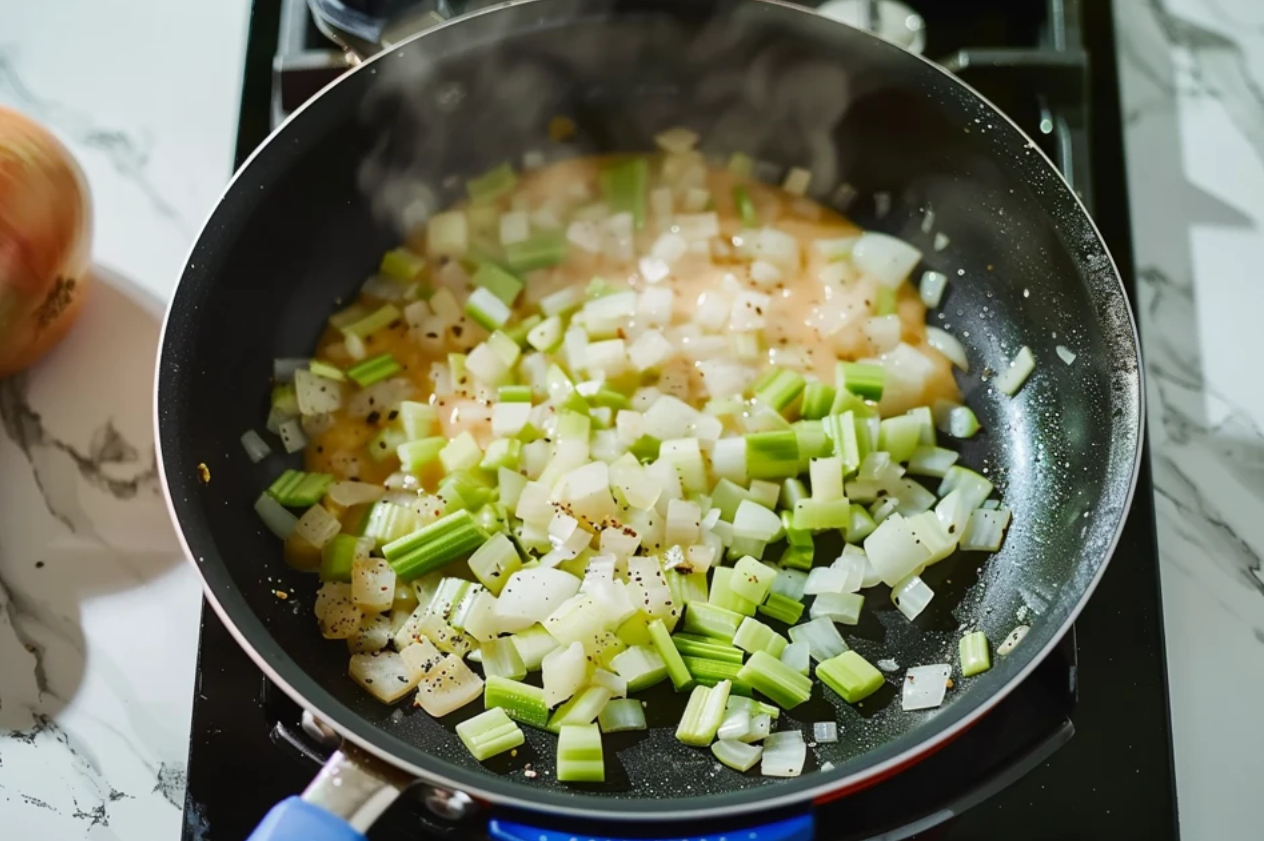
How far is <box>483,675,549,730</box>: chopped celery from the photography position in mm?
989

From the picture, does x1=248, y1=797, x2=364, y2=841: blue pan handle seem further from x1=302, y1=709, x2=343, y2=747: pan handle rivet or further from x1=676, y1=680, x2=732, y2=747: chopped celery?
x1=676, y1=680, x2=732, y2=747: chopped celery

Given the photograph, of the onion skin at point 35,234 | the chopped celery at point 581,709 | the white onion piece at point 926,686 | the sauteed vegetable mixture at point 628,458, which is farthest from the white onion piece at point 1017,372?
the onion skin at point 35,234

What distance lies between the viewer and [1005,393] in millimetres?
1182

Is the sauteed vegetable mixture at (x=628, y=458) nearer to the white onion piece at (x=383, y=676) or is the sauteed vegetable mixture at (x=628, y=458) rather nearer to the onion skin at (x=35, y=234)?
the white onion piece at (x=383, y=676)

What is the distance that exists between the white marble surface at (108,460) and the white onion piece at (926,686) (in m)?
0.67

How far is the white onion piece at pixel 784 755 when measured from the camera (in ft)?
3.16

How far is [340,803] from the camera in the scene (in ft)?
2.61

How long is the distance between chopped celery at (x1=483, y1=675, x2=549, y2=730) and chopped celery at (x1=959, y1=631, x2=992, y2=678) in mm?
389

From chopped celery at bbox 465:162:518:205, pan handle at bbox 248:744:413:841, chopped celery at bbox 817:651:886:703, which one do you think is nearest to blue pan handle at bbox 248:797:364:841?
pan handle at bbox 248:744:413:841

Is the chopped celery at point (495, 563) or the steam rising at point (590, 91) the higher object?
the steam rising at point (590, 91)

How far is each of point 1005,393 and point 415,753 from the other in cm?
73

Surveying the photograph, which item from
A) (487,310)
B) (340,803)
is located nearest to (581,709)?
(340,803)

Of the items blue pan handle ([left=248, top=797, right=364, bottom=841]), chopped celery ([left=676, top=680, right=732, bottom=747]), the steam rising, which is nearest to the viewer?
blue pan handle ([left=248, top=797, right=364, bottom=841])

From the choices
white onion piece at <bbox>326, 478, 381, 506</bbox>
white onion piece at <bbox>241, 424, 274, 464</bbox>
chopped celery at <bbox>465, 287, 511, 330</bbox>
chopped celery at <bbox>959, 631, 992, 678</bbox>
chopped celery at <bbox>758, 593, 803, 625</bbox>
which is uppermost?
chopped celery at <bbox>465, 287, 511, 330</bbox>
